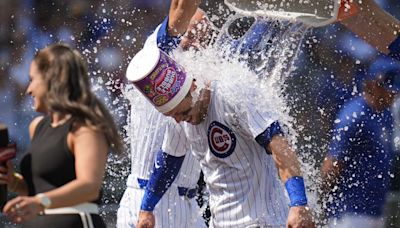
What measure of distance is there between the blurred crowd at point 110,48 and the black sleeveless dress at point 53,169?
3977 millimetres

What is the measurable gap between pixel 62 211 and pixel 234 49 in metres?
2.21

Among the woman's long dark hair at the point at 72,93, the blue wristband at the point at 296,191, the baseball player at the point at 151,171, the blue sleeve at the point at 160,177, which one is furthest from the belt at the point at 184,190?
the woman's long dark hair at the point at 72,93

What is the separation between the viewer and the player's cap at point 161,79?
566 cm

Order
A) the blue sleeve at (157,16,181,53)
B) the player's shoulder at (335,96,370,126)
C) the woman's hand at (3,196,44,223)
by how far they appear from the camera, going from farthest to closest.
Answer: the player's shoulder at (335,96,370,126) < the blue sleeve at (157,16,181,53) < the woman's hand at (3,196,44,223)

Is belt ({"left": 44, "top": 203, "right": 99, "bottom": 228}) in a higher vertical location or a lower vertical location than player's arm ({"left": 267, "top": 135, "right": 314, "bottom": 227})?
higher

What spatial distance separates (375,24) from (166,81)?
144cm

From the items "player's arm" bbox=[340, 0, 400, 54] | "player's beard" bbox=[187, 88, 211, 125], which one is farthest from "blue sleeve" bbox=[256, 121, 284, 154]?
"player's arm" bbox=[340, 0, 400, 54]

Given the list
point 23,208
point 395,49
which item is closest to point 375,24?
point 395,49

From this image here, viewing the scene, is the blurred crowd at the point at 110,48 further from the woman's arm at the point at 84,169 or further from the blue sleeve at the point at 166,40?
the woman's arm at the point at 84,169

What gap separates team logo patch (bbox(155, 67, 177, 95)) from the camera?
5.67m

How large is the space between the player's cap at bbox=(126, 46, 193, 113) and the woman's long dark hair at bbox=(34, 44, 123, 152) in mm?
947

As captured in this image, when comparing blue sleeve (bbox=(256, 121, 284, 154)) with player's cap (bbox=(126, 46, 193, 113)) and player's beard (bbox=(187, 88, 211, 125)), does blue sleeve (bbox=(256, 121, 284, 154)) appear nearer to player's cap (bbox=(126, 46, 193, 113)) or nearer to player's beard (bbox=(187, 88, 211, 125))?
player's beard (bbox=(187, 88, 211, 125))

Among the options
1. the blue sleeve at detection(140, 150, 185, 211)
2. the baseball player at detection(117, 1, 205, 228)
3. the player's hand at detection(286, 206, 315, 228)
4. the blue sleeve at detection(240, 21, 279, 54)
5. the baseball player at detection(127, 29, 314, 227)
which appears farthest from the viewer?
the blue sleeve at detection(240, 21, 279, 54)

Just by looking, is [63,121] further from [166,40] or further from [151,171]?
[151,171]
